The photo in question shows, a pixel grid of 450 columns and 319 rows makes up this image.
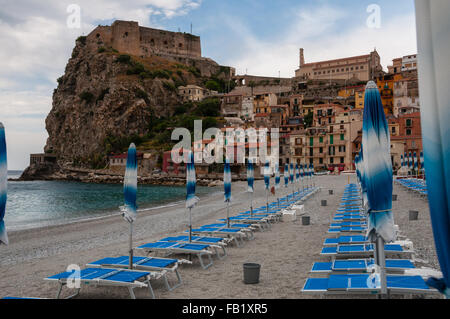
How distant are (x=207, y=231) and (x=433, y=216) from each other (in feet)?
31.2

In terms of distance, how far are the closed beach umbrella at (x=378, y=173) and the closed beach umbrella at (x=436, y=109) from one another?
2.19 meters

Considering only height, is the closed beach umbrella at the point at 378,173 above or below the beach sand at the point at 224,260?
above

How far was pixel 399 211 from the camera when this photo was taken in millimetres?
15969

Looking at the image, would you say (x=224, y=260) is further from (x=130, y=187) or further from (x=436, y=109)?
(x=436, y=109)

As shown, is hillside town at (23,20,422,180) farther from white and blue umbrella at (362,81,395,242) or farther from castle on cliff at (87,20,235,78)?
white and blue umbrella at (362,81,395,242)

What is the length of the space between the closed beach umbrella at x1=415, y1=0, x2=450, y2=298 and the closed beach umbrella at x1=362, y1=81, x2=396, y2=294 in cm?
219

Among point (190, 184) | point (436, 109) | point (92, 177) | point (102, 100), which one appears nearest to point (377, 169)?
point (436, 109)

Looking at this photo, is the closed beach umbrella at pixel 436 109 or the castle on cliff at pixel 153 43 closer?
the closed beach umbrella at pixel 436 109

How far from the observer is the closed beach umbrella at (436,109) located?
1697 millimetres

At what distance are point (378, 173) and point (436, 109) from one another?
230 centimetres

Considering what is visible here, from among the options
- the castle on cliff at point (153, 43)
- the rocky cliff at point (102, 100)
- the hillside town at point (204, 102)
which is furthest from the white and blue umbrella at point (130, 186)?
the castle on cliff at point (153, 43)

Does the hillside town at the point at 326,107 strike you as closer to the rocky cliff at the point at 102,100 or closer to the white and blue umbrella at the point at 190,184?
the rocky cliff at the point at 102,100

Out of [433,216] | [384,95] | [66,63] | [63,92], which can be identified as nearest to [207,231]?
[433,216]

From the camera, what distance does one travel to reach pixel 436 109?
182 centimetres
